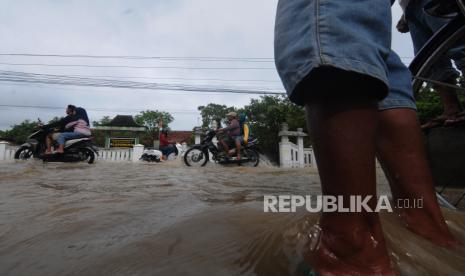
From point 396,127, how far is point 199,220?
708mm

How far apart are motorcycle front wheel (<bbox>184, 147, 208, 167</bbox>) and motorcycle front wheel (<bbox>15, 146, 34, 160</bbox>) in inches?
162

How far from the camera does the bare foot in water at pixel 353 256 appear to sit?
583 mm

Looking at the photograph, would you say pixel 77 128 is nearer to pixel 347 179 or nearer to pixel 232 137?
pixel 232 137

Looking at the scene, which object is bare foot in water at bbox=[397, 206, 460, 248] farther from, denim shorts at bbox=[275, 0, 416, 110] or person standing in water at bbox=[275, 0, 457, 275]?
denim shorts at bbox=[275, 0, 416, 110]

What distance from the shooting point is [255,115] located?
63.5 ft

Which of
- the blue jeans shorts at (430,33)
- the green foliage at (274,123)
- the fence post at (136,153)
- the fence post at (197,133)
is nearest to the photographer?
the blue jeans shorts at (430,33)

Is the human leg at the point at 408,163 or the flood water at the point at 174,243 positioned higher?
the human leg at the point at 408,163

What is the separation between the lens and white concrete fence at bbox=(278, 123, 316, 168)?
10.7 meters

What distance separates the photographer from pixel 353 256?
590 mm

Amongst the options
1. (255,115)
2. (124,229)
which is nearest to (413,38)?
(124,229)

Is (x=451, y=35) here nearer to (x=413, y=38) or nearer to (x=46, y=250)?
(x=413, y=38)

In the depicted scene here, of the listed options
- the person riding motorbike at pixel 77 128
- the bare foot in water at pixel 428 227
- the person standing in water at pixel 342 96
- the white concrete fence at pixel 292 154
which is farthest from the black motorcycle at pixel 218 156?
the person standing in water at pixel 342 96

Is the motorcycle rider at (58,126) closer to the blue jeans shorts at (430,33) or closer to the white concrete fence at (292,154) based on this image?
the white concrete fence at (292,154)

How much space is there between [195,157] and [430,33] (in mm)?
7025
